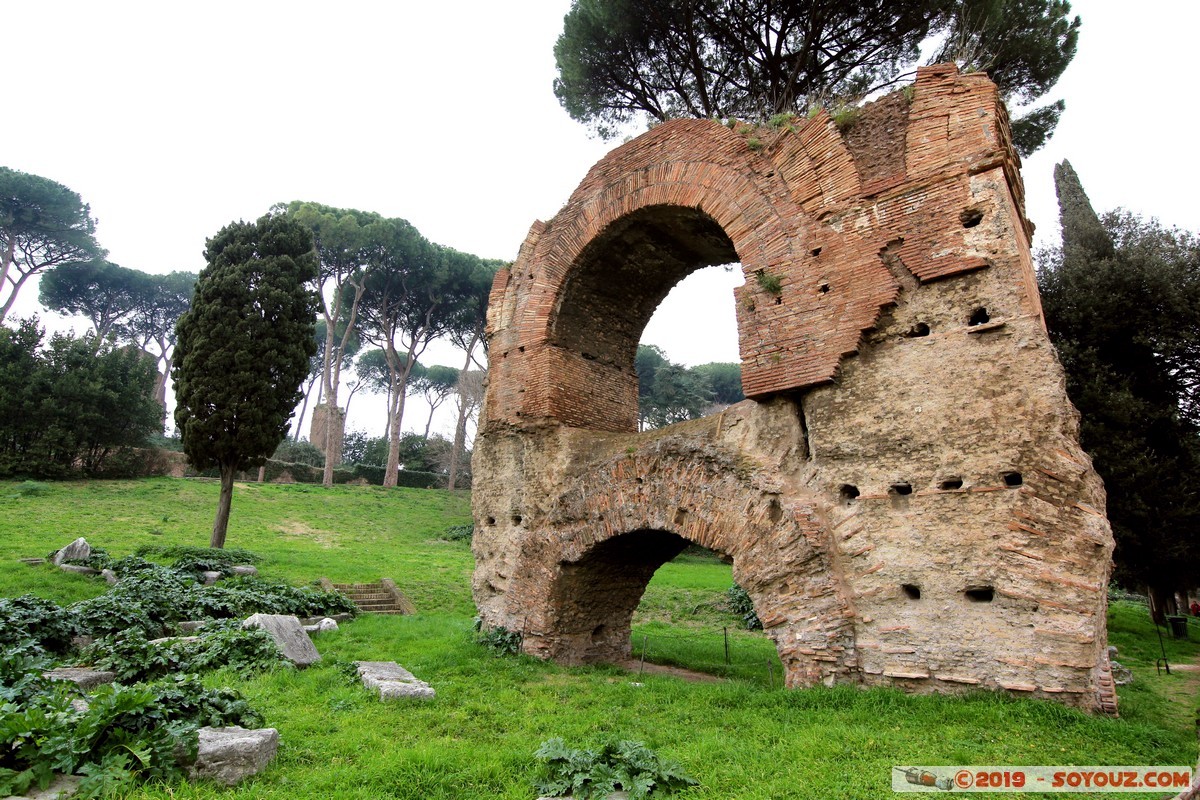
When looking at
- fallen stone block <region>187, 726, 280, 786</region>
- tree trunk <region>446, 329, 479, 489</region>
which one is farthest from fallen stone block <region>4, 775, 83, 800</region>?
tree trunk <region>446, 329, 479, 489</region>

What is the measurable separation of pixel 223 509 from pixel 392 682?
10.6 m

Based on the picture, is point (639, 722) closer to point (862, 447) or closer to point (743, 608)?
point (862, 447)

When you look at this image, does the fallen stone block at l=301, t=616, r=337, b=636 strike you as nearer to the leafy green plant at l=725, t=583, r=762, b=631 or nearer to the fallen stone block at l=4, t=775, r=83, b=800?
the fallen stone block at l=4, t=775, r=83, b=800

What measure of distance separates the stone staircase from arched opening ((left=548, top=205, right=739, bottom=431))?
5588mm

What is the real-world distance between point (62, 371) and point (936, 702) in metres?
28.3

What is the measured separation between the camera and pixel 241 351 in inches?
571

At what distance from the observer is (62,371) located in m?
23.2

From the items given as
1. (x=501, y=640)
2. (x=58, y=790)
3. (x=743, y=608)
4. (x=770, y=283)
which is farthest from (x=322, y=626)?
(x=743, y=608)

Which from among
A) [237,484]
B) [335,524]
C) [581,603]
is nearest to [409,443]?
[237,484]

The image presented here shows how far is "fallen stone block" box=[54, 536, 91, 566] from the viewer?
1119cm

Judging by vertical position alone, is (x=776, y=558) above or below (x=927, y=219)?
below

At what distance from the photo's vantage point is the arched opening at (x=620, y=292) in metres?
8.43

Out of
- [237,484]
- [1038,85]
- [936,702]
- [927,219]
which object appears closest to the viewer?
[936,702]

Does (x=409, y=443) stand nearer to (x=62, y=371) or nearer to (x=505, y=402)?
(x=62, y=371)
